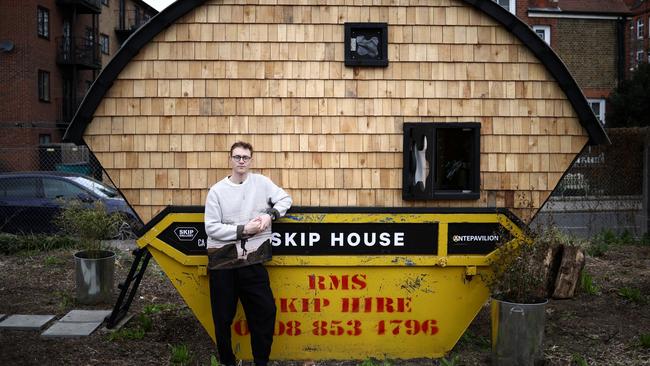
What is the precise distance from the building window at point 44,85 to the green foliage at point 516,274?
91.7 feet

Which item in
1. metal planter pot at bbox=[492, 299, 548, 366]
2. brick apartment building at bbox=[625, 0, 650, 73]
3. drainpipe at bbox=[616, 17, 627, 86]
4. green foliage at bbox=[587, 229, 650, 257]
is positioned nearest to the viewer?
metal planter pot at bbox=[492, 299, 548, 366]

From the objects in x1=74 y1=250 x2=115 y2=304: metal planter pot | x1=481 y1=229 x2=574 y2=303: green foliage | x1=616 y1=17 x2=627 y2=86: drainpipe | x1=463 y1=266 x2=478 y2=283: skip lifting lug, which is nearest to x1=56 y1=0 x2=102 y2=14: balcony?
x1=616 y1=17 x2=627 y2=86: drainpipe

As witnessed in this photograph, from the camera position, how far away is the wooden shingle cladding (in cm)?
645

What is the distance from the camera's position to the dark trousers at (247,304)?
17.8ft

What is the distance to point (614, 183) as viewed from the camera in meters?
13.2

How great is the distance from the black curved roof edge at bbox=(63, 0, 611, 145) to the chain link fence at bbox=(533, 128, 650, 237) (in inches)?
260

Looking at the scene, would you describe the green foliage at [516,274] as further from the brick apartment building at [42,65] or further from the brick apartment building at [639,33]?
the brick apartment building at [639,33]

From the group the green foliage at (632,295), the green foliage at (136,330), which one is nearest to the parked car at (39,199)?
the green foliage at (136,330)

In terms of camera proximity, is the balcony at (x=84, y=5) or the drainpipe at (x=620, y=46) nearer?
the drainpipe at (x=620, y=46)

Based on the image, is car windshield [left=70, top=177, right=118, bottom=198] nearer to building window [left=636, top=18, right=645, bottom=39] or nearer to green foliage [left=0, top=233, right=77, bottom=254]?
green foliage [left=0, top=233, right=77, bottom=254]

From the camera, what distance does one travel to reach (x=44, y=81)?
30.5 metres

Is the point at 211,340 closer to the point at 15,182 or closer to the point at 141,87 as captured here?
the point at 141,87

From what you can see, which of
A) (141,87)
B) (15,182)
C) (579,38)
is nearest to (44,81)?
(15,182)

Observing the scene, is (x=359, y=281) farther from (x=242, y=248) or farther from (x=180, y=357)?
(x=180, y=357)
